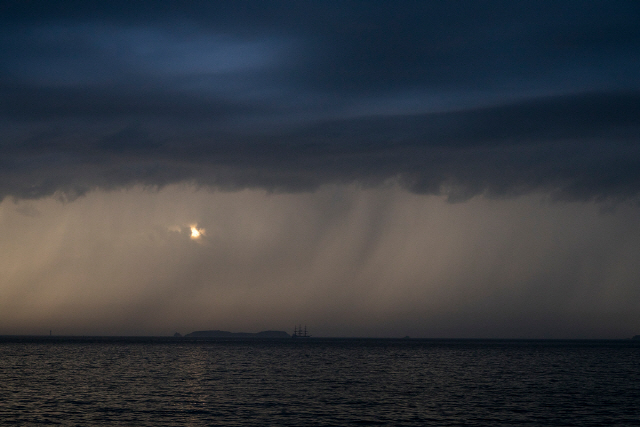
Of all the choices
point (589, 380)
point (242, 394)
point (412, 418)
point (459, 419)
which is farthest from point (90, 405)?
point (589, 380)

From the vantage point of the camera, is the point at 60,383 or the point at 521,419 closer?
the point at 521,419

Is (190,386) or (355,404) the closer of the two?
(355,404)

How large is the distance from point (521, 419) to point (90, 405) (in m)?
42.5

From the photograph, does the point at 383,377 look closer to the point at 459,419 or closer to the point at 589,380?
the point at 589,380

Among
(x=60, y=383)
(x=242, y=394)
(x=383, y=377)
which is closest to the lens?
(x=242, y=394)

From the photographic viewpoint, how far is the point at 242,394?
68.2 m

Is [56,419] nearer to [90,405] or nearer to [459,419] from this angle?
[90,405]

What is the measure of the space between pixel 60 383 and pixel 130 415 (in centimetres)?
3310

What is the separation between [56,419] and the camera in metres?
49.3

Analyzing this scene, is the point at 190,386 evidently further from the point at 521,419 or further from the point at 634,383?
the point at 634,383

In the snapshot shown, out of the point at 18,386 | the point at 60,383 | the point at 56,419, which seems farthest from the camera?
the point at 60,383

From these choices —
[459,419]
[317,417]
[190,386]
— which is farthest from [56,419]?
[459,419]

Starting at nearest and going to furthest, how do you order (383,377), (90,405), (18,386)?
(90,405), (18,386), (383,377)

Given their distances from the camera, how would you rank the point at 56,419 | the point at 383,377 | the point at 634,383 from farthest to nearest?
the point at 383,377 → the point at 634,383 → the point at 56,419
